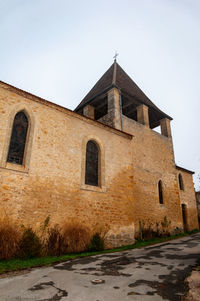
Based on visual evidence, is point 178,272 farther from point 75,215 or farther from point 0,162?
point 0,162

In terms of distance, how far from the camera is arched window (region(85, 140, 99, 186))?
872cm

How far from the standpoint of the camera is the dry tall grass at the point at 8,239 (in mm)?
5510

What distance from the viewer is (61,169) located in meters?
7.74

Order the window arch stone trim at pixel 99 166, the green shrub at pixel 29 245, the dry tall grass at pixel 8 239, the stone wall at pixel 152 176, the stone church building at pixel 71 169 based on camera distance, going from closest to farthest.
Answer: the dry tall grass at pixel 8 239 → the green shrub at pixel 29 245 → the stone church building at pixel 71 169 → the window arch stone trim at pixel 99 166 → the stone wall at pixel 152 176

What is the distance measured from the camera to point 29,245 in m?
5.95

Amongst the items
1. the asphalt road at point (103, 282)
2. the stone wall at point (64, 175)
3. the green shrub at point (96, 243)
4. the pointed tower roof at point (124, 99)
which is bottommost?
the asphalt road at point (103, 282)

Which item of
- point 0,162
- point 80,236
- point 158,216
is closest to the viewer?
point 0,162

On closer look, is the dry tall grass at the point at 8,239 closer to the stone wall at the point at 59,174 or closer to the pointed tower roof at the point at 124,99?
the stone wall at the point at 59,174

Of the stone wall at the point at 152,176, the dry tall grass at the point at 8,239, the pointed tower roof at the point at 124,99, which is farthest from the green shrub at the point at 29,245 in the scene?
the pointed tower roof at the point at 124,99

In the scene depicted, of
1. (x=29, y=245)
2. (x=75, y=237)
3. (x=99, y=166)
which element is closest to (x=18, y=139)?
(x=29, y=245)

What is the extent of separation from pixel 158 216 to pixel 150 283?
9076 millimetres

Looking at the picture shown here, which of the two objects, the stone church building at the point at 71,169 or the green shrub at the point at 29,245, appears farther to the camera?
the stone church building at the point at 71,169

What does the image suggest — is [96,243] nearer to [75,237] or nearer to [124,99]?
[75,237]

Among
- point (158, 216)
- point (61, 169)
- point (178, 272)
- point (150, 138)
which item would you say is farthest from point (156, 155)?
point (178, 272)
